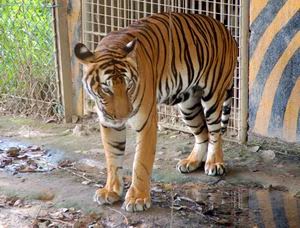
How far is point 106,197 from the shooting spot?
4.91m

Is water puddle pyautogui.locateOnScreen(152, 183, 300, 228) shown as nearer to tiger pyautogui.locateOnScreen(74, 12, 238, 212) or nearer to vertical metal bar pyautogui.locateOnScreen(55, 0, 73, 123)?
tiger pyautogui.locateOnScreen(74, 12, 238, 212)

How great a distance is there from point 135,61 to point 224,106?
1242 millimetres

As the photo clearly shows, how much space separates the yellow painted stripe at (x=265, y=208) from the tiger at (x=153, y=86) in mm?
458

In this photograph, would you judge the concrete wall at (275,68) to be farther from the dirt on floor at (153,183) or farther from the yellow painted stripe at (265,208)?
the yellow painted stripe at (265,208)

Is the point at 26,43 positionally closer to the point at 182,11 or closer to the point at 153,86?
the point at 182,11

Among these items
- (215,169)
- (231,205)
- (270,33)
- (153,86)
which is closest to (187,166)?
(215,169)

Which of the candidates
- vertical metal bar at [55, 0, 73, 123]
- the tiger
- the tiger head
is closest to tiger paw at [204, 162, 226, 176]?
the tiger

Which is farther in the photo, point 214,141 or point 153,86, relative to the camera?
point 214,141

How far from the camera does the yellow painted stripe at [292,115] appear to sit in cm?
580

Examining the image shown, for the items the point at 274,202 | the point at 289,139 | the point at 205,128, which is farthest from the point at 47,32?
the point at 274,202

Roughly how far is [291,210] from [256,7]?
5.96ft

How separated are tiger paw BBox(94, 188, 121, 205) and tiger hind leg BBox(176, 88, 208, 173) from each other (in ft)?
2.65

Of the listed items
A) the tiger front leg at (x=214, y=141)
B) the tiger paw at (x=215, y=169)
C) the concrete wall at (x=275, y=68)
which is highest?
the concrete wall at (x=275, y=68)

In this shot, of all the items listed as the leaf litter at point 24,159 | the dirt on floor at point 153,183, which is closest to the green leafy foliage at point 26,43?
the dirt on floor at point 153,183
